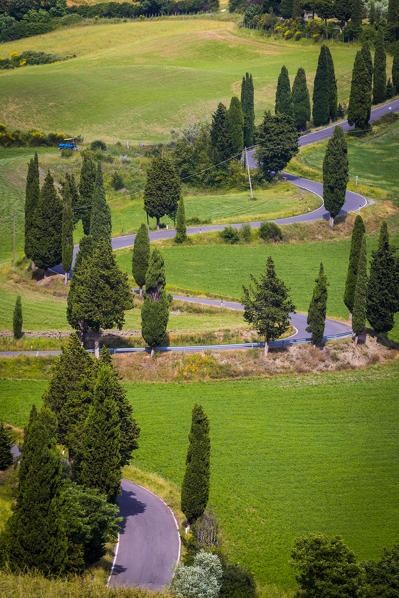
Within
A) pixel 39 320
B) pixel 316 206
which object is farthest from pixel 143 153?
pixel 39 320

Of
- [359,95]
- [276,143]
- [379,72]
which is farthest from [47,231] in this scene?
[379,72]

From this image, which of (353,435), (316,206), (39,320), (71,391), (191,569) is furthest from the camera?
(316,206)

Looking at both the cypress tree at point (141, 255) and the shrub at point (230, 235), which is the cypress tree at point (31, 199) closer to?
the cypress tree at point (141, 255)

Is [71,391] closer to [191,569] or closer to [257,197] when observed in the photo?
[191,569]

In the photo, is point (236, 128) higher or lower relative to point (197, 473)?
higher

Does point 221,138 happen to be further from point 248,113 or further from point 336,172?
point 336,172

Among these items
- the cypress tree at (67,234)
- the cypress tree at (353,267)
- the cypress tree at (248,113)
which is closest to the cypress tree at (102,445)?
the cypress tree at (353,267)

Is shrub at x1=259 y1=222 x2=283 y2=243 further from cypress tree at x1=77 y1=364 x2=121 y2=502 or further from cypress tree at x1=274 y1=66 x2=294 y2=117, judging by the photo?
cypress tree at x1=77 y1=364 x2=121 y2=502
